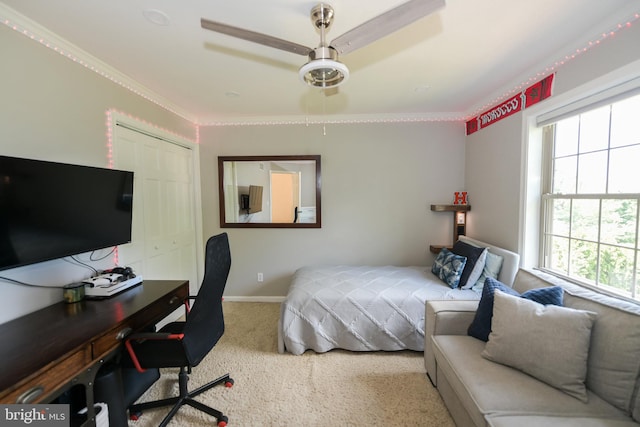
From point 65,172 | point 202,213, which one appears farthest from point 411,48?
point 202,213

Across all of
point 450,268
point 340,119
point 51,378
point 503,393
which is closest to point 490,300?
point 503,393

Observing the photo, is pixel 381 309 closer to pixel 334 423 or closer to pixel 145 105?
pixel 334 423

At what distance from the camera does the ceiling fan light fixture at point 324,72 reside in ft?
4.08

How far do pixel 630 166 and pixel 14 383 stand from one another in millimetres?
3264

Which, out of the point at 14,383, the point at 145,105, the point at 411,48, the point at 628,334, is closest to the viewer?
the point at 14,383

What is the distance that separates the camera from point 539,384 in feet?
4.20

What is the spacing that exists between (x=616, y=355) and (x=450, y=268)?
1.40m

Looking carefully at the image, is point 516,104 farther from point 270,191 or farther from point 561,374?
point 270,191

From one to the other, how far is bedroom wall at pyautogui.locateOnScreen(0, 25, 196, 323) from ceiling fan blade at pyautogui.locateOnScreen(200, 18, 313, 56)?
1295 millimetres

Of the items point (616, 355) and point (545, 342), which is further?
point (545, 342)

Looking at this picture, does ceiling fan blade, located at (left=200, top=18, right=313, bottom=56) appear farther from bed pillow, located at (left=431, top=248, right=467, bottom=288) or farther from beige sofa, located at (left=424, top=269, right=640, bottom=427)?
bed pillow, located at (left=431, top=248, right=467, bottom=288)

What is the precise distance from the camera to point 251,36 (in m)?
1.25

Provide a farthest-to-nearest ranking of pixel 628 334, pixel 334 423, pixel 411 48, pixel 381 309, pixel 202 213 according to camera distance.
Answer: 1. pixel 202 213
2. pixel 381 309
3. pixel 411 48
4. pixel 334 423
5. pixel 628 334

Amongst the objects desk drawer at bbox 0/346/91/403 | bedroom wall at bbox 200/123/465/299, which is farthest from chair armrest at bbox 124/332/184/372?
bedroom wall at bbox 200/123/465/299
